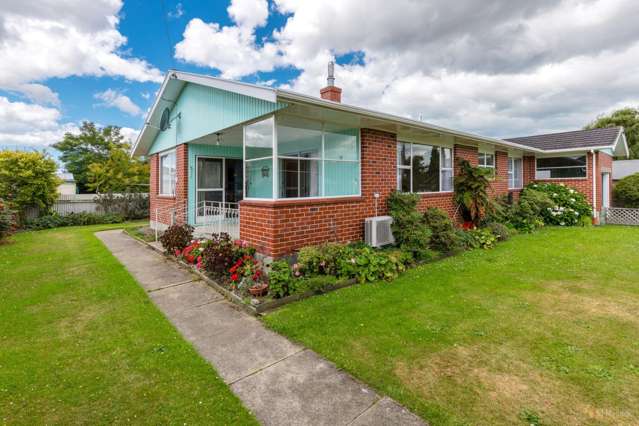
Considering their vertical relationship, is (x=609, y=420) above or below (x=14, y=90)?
below

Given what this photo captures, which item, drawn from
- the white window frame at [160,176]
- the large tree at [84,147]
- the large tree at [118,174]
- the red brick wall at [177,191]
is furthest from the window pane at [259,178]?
the large tree at [84,147]

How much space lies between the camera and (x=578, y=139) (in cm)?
1384

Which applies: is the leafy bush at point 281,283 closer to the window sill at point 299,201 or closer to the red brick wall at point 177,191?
the window sill at point 299,201

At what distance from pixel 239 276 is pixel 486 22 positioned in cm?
904

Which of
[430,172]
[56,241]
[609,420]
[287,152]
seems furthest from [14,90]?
[609,420]

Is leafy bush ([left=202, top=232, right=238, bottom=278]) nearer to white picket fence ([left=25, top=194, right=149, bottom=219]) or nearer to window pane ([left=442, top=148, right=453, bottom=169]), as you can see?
window pane ([left=442, top=148, right=453, bottom=169])

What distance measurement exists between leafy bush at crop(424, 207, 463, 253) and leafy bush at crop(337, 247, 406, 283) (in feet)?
6.18

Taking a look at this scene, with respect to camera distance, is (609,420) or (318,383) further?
(318,383)

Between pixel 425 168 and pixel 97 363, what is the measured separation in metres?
8.63

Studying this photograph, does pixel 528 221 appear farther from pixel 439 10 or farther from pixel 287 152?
pixel 287 152

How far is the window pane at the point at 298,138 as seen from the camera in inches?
227

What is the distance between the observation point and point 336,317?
161 inches

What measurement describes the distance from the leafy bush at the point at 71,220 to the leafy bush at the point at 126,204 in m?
0.54

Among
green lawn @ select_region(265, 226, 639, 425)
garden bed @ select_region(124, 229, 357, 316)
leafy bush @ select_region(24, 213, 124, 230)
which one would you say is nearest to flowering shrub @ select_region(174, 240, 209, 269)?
garden bed @ select_region(124, 229, 357, 316)
